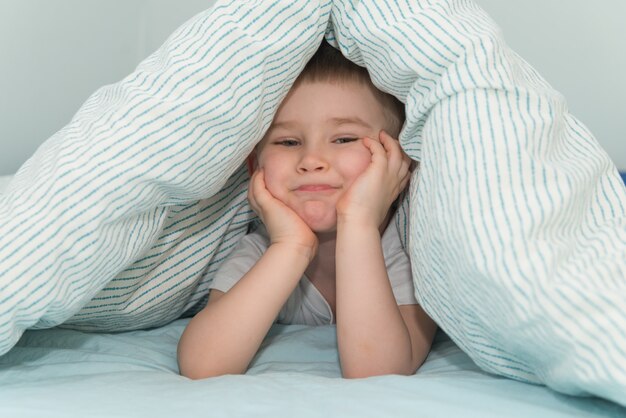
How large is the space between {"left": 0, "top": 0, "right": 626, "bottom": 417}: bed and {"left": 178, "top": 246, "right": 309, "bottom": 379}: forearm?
0.11 ft

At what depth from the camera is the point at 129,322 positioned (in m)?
1.01

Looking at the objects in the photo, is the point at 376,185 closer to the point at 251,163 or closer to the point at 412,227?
the point at 412,227

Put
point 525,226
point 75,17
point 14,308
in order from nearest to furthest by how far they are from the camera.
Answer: point 525,226, point 14,308, point 75,17

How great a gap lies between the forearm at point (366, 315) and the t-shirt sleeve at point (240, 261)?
0.19 m

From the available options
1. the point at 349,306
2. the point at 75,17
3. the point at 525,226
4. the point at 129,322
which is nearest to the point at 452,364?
the point at 349,306

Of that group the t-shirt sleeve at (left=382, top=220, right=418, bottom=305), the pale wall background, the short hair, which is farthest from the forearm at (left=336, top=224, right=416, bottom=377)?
the pale wall background

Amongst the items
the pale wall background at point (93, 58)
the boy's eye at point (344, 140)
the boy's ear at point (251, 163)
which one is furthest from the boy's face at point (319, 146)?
the pale wall background at point (93, 58)

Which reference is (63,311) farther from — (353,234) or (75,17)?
(75,17)

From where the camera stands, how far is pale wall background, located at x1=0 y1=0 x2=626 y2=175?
4.48ft

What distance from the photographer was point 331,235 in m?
1.14

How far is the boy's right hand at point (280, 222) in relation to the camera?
0.99m

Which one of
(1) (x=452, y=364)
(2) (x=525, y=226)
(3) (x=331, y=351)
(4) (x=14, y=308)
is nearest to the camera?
(2) (x=525, y=226)

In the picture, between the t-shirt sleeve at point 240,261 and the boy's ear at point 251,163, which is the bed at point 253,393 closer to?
the t-shirt sleeve at point 240,261

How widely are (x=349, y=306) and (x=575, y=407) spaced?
0.32m
